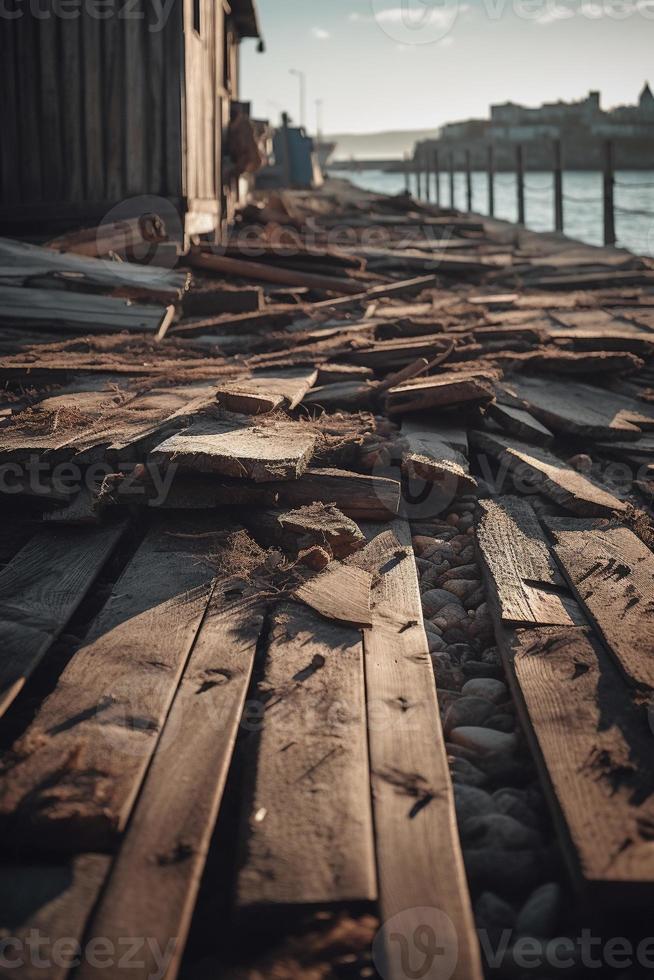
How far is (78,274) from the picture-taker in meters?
6.77

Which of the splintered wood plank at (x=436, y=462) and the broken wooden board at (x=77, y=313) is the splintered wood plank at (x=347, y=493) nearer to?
the splintered wood plank at (x=436, y=462)

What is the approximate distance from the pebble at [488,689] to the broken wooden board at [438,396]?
2.20 m

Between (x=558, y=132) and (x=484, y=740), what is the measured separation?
122153mm

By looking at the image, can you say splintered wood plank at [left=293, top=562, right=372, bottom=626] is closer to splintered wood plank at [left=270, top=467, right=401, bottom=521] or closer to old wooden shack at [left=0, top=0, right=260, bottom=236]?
splintered wood plank at [left=270, top=467, right=401, bottom=521]

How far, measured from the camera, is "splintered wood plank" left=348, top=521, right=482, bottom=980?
1.60m

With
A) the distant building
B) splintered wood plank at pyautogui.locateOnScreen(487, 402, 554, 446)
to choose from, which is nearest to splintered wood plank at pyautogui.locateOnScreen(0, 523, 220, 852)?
splintered wood plank at pyautogui.locateOnScreen(487, 402, 554, 446)

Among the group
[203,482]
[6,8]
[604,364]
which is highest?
[6,8]

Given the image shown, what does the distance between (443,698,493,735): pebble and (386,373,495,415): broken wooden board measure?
232 cm

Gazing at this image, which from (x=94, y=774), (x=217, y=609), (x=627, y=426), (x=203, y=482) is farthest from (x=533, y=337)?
(x=94, y=774)

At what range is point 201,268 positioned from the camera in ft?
28.2

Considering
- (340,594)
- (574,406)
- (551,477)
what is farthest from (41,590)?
(574,406)

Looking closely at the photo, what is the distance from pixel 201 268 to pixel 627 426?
206 inches

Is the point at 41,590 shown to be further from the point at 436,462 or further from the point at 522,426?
the point at 522,426

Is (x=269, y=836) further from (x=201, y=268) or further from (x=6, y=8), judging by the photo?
(x=6, y=8)
